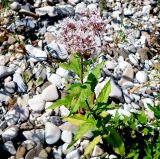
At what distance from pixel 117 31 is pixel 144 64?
0.85 metres

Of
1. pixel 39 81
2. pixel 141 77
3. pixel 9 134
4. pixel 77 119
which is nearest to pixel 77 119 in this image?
pixel 77 119

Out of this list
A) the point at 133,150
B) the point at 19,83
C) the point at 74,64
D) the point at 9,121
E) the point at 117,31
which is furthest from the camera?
the point at 117,31

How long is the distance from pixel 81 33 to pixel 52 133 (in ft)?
5.63

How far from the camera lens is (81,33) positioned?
410cm

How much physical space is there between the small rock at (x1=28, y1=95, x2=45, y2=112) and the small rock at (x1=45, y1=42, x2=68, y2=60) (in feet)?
2.98

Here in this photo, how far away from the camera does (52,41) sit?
6449 millimetres

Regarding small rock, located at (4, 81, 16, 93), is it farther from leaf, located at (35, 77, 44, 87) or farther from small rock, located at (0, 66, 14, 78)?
leaf, located at (35, 77, 44, 87)

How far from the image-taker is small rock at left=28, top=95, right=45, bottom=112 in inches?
217

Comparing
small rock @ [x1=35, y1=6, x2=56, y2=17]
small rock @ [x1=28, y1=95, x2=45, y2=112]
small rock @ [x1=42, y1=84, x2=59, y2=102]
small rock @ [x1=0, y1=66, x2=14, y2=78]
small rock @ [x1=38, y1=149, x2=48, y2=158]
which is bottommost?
small rock @ [x1=38, y1=149, x2=48, y2=158]

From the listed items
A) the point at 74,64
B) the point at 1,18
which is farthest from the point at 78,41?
the point at 1,18

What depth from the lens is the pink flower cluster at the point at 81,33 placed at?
4.10m

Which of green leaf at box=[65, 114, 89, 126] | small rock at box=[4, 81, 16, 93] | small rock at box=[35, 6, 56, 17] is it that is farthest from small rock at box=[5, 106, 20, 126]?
small rock at box=[35, 6, 56, 17]

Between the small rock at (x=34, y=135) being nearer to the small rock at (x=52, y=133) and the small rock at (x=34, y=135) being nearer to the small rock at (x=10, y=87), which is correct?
the small rock at (x=52, y=133)

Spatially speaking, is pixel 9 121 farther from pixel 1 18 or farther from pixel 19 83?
pixel 1 18
